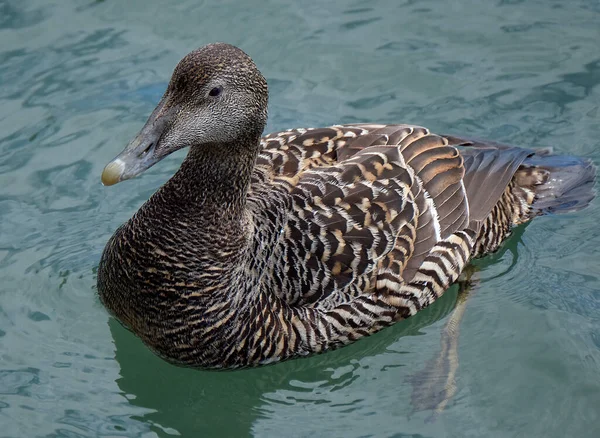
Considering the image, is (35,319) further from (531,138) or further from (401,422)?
(531,138)

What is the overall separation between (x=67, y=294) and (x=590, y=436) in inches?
138

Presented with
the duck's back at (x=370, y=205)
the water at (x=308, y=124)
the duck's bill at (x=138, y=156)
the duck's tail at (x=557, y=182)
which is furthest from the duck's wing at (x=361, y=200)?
the duck's bill at (x=138, y=156)

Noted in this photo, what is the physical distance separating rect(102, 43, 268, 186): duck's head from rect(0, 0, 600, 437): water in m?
1.57

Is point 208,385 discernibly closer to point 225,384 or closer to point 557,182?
point 225,384

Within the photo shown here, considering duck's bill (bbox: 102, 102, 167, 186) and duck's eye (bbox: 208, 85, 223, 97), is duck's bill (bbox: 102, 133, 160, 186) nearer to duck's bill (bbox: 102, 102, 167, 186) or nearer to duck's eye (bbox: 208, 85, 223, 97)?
duck's bill (bbox: 102, 102, 167, 186)

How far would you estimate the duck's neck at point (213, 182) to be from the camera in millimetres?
5680

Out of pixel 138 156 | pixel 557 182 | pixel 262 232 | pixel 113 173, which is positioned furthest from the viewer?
pixel 557 182

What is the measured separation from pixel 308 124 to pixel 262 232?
2.31m

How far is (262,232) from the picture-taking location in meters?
5.97

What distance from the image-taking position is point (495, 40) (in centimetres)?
882

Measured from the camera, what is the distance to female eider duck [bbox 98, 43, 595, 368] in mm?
5434

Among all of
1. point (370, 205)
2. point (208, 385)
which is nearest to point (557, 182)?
point (370, 205)

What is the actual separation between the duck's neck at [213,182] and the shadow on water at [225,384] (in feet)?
3.44

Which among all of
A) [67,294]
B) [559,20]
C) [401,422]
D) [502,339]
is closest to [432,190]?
[502,339]
